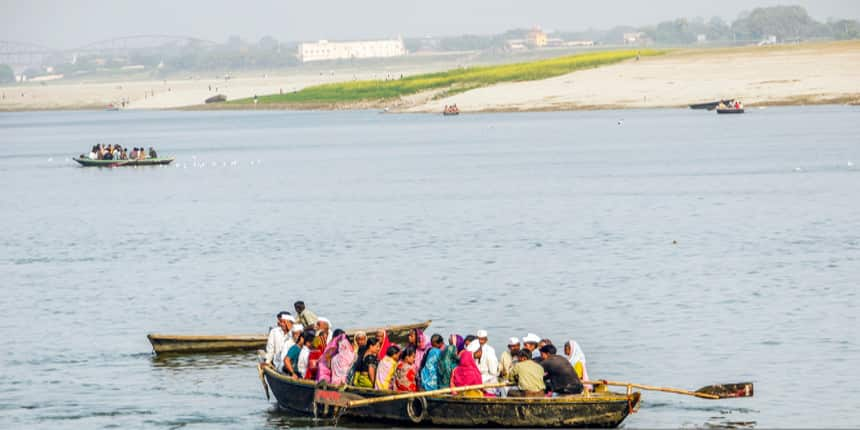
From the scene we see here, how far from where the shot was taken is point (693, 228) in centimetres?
5281

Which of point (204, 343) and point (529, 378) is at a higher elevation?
point (529, 378)

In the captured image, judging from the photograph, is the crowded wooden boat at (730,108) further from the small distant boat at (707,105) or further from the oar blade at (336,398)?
the oar blade at (336,398)

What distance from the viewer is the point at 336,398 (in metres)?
25.2

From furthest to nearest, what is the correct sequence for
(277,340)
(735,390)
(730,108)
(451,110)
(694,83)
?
1. (451,110)
2. (694,83)
3. (730,108)
4. (277,340)
5. (735,390)

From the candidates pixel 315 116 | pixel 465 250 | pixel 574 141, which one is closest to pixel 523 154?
pixel 574 141

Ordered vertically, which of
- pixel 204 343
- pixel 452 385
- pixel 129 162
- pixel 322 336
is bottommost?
pixel 129 162

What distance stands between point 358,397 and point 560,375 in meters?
3.58

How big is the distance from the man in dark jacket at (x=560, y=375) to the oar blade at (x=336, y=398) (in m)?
3.34

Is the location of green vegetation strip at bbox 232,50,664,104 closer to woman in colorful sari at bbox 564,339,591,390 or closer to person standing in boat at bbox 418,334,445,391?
woman in colorful sari at bbox 564,339,591,390

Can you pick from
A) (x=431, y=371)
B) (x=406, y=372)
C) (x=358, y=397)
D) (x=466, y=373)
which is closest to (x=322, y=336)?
(x=358, y=397)

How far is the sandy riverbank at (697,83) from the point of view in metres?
128

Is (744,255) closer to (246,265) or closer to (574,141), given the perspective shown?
(246,265)

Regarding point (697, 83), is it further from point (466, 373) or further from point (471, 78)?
point (466, 373)

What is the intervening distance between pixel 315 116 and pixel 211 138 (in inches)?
1721
